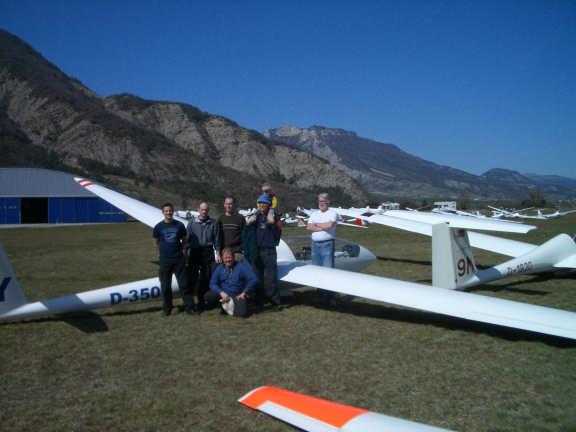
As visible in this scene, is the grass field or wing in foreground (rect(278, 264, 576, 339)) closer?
the grass field

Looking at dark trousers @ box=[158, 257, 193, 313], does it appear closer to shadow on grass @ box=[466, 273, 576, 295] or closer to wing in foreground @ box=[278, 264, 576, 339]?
wing in foreground @ box=[278, 264, 576, 339]

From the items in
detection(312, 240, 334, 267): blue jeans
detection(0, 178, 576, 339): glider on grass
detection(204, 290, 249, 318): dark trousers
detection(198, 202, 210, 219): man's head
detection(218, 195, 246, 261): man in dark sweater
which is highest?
detection(198, 202, 210, 219): man's head

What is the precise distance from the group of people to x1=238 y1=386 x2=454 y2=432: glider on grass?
139 inches

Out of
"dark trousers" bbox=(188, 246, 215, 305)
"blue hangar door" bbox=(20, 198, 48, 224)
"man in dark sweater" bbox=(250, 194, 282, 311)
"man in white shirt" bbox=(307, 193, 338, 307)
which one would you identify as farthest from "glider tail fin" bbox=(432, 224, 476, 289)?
"blue hangar door" bbox=(20, 198, 48, 224)

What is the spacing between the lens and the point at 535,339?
5.50 m

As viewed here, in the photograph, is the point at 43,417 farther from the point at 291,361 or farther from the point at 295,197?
the point at 295,197

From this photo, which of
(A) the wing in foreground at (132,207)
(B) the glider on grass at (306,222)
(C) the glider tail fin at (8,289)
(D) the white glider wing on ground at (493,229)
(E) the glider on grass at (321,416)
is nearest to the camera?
(E) the glider on grass at (321,416)

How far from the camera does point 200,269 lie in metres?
7.02

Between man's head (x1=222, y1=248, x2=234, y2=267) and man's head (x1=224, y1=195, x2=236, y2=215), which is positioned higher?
man's head (x1=224, y1=195, x2=236, y2=215)

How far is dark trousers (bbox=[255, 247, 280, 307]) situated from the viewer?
691cm

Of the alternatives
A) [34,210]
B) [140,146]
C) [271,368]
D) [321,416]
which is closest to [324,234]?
[271,368]

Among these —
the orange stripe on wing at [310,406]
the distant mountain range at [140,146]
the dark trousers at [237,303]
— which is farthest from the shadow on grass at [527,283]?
the distant mountain range at [140,146]

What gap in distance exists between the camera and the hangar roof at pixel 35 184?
3609cm

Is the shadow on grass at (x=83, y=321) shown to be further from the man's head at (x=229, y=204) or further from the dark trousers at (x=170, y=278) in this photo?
the man's head at (x=229, y=204)
